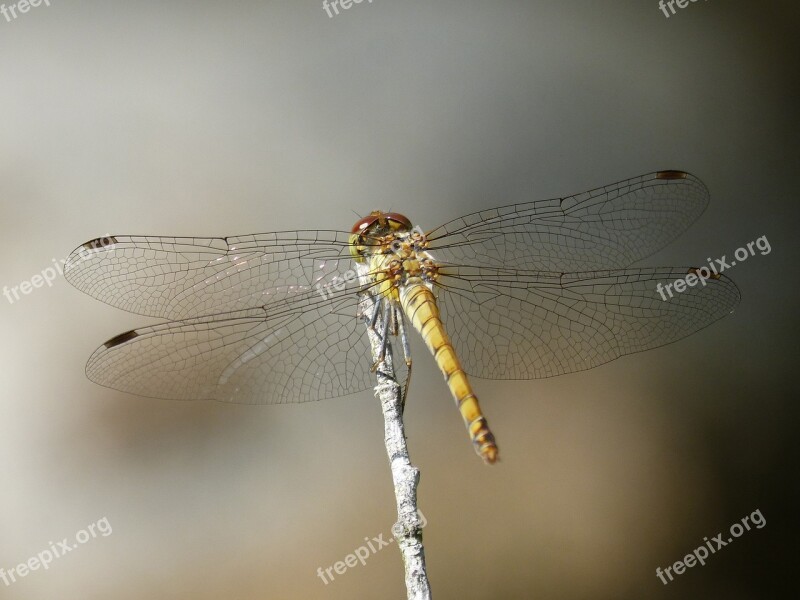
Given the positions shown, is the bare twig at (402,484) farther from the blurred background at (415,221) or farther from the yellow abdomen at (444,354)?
the blurred background at (415,221)

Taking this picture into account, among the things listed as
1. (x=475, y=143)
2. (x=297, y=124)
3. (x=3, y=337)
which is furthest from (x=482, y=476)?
(x=3, y=337)

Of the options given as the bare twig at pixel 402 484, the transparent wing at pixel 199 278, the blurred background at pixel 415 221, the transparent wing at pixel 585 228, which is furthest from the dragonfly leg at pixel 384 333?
the blurred background at pixel 415 221

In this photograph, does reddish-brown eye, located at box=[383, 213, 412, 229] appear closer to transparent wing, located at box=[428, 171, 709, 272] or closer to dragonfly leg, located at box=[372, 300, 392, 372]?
transparent wing, located at box=[428, 171, 709, 272]

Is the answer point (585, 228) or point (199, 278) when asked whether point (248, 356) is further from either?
point (585, 228)

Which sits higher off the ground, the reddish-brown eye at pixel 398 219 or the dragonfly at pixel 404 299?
the reddish-brown eye at pixel 398 219

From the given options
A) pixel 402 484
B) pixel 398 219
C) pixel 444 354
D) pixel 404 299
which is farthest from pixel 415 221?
pixel 402 484

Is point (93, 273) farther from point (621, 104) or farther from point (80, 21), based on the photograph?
point (621, 104)
